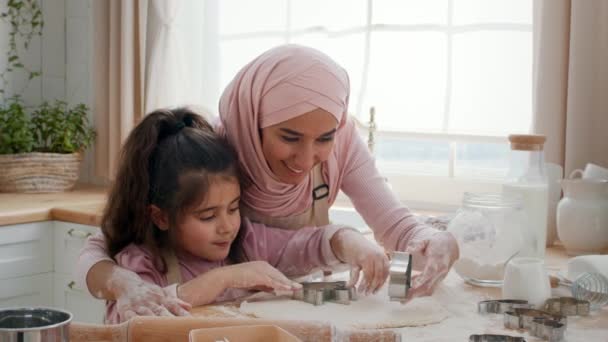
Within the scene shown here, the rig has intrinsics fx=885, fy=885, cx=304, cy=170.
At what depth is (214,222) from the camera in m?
1.49

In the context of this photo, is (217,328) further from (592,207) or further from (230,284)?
(592,207)

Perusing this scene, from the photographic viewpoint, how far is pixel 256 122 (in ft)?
5.04

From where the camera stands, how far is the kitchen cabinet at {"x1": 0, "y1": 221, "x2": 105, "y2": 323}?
264 centimetres

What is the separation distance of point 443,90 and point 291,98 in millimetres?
1331

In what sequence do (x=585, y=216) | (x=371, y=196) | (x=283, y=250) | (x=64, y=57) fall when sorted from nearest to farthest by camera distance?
(x=283, y=250) < (x=371, y=196) < (x=585, y=216) < (x=64, y=57)

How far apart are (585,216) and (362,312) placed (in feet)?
2.69

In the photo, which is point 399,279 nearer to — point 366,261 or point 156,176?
point 366,261

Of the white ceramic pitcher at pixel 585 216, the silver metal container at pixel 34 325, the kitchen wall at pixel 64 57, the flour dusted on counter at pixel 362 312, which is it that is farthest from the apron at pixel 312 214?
the kitchen wall at pixel 64 57

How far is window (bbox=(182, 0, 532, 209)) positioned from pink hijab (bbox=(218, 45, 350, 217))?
3.70ft

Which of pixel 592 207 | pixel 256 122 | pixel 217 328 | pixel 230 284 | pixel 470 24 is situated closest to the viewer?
pixel 217 328

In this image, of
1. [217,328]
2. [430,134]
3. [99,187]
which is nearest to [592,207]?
[430,134]

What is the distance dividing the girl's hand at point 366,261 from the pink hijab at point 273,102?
0.14 metres

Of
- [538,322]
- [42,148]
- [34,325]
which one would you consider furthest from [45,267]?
[34,325]

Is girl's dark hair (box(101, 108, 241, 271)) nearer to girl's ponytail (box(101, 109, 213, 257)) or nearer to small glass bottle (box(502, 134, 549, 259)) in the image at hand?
girl's ponytail (box(101, 109, 213, 257))
